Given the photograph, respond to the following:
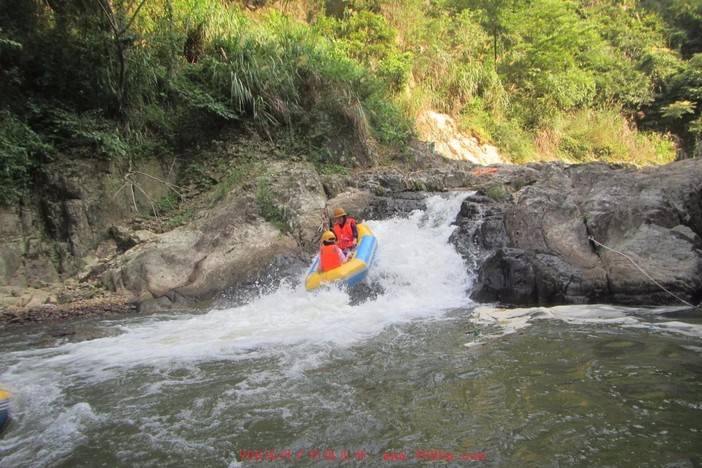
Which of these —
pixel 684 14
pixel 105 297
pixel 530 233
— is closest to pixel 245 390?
pixel 105 297

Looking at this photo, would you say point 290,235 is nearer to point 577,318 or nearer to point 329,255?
point 329,255

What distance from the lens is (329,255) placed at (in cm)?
640

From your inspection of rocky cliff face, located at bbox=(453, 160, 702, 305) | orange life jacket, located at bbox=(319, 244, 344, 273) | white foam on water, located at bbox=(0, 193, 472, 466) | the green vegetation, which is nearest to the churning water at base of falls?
white foam on water, located at bbox=(0, 193, 472, 466)

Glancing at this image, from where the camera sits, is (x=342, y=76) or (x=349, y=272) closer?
(x=349, y=272)

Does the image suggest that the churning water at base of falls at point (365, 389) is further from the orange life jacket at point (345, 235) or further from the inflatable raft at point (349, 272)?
the orange life jacket at point (345, 235)

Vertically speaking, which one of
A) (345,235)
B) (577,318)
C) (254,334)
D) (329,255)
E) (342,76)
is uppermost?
(342,76)

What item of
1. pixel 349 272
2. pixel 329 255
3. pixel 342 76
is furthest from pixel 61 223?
pixel 342 76

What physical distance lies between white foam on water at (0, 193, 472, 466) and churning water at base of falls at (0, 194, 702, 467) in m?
0.03

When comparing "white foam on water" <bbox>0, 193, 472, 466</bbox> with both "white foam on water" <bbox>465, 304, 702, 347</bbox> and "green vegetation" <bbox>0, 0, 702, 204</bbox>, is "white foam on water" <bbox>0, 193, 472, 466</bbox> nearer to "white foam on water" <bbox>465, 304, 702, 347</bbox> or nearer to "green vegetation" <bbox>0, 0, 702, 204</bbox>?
"white foam on water" <bbox>465, 304, 702, 347</bbox>

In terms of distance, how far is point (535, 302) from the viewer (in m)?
5.60

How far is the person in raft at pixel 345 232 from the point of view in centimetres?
727

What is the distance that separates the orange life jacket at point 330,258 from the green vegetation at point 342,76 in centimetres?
417

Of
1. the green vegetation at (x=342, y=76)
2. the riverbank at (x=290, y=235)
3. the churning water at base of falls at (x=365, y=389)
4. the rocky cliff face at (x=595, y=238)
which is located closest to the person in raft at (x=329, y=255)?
the churning water at base of falls at (x=365, y=389)

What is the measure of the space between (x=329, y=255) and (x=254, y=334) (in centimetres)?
180
